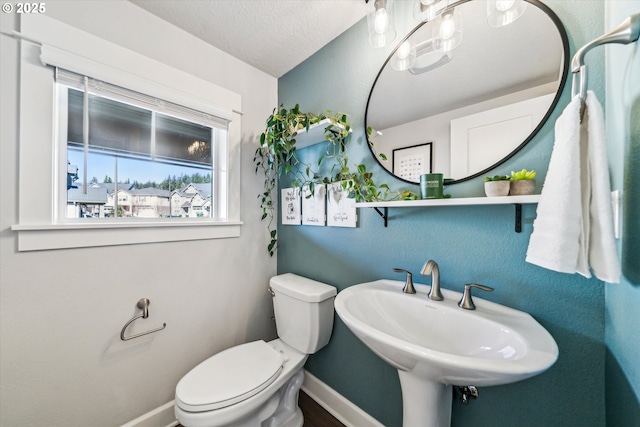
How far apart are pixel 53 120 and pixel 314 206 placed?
4.18ft

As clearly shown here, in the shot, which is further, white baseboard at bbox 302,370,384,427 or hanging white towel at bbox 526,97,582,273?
white baseboard at bbox 302,370,384,427

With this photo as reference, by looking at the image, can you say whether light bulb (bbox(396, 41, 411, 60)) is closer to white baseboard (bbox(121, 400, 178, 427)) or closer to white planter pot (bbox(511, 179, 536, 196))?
white planter pot (bbox(511, 179, 536, 196))

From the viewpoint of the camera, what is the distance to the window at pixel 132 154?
1070 millimetres

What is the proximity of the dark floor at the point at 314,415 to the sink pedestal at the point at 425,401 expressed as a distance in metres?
0.72

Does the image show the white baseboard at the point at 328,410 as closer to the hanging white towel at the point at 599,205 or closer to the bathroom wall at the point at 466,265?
the bathroom wall at the point at 466,265

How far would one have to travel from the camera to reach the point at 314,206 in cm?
146

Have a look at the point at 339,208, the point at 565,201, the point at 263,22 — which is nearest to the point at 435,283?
the point at 565,201

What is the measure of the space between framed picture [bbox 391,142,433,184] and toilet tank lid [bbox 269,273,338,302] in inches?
29.3

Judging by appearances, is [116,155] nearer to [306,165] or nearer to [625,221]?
[306,165]

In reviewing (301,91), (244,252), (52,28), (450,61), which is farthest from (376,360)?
(52,28)

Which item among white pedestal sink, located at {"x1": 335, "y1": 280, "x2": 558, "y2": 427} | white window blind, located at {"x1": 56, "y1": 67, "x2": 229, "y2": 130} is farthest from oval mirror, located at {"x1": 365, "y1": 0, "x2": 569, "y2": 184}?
white window blind, located at {"x1": 56, "y1": 67, "x2": 229, "y2": 130}

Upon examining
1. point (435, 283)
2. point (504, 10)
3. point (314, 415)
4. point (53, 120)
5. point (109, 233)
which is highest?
point (504, 10)

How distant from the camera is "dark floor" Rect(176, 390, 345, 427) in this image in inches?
50.7

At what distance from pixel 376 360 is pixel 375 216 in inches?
29.2
